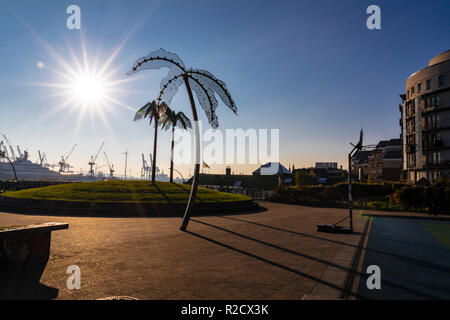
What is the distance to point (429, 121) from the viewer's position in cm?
4575

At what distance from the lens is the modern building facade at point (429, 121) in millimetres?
43562

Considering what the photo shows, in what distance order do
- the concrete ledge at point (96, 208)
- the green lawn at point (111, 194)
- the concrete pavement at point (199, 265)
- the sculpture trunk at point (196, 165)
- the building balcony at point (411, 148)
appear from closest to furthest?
the concrete pavement at point (199, 265), the sculpture trunk at point (196, 165), the concrete ledge at point (96, 208), the green lawn at point (111, 194), the building balcony at point (411, 148)

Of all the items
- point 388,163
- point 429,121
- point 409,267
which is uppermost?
Result: point 429,121

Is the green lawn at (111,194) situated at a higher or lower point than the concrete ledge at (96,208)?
higher

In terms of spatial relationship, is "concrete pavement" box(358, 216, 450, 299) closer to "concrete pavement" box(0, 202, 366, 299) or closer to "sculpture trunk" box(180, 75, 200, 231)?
"concrete pavement" box(0, 202, 366, 299)

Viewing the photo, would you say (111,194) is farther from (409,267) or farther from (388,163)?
(388,163)

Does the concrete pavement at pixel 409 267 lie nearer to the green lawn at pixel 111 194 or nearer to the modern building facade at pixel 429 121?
the green lawn at pixel 111 194

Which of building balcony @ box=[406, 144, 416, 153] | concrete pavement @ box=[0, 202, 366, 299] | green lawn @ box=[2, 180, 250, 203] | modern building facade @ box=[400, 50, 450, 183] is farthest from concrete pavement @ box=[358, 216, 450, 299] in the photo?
building balcony @ box=[406, 144, 416, 153]

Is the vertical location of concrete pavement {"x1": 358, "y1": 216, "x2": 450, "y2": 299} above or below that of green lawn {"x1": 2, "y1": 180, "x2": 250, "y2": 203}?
below

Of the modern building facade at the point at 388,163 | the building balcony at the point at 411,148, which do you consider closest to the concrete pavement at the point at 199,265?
the building balcony at the point at 411,148

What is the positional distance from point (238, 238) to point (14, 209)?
18232 mm

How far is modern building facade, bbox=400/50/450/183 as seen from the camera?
1715 inches

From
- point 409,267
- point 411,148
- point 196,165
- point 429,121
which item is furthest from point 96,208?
point 429,121
